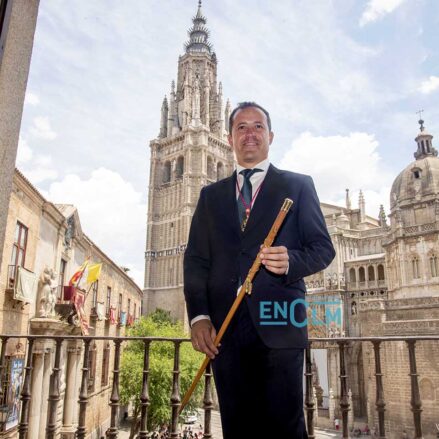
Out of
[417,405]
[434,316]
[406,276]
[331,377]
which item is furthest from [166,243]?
[417,405]

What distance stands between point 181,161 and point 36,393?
49.6 metres

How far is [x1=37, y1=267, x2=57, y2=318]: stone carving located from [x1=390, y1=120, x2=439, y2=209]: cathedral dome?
27.9 meters

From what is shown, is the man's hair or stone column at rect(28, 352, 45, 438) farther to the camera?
stone column at rect(28, 352, 45, 438)

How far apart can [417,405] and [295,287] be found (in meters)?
1.71

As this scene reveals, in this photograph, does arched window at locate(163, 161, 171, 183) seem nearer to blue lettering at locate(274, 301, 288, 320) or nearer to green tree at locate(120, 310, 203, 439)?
green tree at locate(120, 310, 203, 439)

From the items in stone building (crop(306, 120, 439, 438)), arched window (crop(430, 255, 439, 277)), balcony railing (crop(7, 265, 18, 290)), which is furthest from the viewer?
arched window (crop(430, 255, 439, 277))

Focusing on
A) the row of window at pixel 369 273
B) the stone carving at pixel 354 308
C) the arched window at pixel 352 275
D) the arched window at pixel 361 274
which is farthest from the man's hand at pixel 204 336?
the arched window at pixel 352 275

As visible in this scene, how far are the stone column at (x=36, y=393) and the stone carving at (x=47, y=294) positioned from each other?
1330 millimetres

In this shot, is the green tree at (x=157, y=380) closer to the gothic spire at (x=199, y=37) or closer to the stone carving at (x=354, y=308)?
the stone carving at (x=354, y=308)

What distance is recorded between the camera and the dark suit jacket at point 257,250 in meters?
2.77

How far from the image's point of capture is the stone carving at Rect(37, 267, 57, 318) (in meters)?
13.4

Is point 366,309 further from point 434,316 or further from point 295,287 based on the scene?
point 295,287

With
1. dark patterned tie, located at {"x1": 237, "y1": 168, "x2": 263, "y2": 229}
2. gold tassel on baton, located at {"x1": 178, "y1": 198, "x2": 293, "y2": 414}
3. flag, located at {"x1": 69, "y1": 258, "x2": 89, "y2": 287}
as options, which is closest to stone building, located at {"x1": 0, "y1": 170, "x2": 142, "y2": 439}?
flag, located at {"x1": 69, "y1": 258, "x2": 89, "y2": 287}

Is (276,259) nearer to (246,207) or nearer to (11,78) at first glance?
(246,207)
